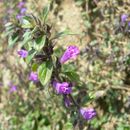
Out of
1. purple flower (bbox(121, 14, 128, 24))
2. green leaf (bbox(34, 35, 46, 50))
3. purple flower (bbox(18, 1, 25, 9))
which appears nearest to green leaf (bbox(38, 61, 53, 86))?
green leaf (bbox(34, 35, 46, 50))

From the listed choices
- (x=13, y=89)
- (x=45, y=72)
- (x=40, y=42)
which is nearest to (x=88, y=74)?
(x=13, y=89)

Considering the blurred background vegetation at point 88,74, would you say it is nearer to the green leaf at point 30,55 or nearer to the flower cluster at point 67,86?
the flower cluster at point 67,86

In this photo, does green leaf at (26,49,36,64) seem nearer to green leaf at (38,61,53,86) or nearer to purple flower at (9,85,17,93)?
green leaf at (38,61,53,86)

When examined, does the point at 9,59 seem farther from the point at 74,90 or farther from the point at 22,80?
the point at 74,90

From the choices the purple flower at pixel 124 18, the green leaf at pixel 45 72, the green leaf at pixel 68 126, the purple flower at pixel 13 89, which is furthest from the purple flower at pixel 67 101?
the purple flower at pixel 13 89

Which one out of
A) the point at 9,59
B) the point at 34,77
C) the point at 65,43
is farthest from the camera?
the point at 9,59

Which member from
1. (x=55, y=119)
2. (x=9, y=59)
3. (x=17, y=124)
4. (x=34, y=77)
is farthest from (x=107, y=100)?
(x=9, y=59)

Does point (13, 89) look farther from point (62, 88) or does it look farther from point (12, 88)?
point (62, 88)

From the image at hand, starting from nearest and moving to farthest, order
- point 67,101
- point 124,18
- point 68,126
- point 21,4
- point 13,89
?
point 67,101, point 124,18, point 68,126, point 13,89, point 21,4
